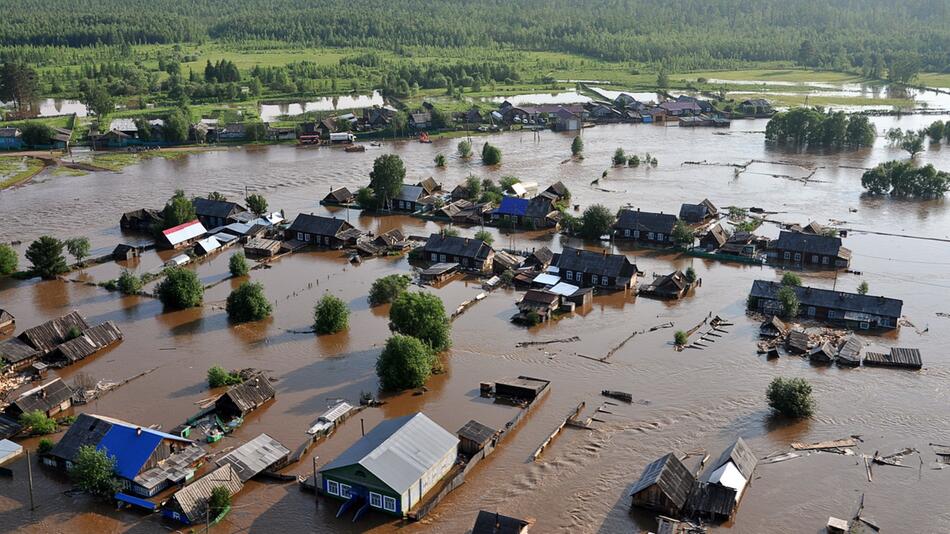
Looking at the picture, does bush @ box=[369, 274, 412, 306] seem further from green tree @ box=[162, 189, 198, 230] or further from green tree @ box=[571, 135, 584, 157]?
green tree @ box=[571, 135, 584, 157]

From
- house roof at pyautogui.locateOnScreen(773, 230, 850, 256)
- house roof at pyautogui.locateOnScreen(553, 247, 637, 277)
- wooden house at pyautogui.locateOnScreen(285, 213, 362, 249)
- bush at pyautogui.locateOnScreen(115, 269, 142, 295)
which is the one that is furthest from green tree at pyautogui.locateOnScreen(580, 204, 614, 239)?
bush at pyautogui.locateOnScreen(115, 269, 142, 295)

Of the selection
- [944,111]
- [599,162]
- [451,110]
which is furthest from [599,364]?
[944,111]

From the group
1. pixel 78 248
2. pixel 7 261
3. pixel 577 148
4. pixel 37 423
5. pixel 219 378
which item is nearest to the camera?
pixel 37 423

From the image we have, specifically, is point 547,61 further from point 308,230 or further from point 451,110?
point 308,230

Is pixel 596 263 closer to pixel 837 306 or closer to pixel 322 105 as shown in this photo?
pixel 837 306

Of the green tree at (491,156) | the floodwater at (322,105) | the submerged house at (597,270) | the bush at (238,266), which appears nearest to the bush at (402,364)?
the submerged house at (597,270)

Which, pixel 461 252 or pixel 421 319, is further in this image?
pixel 461 252

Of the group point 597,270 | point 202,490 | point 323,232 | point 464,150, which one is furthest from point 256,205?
point 202,490
